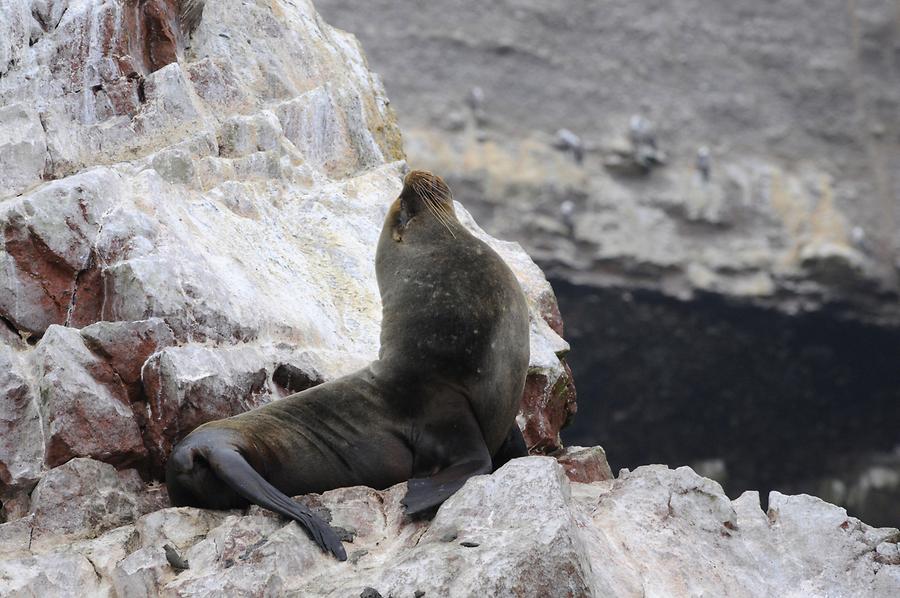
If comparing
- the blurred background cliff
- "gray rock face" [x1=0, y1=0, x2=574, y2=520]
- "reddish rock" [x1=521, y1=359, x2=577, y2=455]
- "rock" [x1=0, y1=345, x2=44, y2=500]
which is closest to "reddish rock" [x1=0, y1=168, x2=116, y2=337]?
"gray rock face" [x1=0, y1=0, x2=574, y2=520]

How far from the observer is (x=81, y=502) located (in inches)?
182

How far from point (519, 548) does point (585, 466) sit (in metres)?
2.17

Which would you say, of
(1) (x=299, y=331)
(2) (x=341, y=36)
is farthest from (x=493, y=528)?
(2) (x=341, y=36)

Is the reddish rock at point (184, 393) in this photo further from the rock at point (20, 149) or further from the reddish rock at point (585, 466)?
the reddish rock at point (585, 466)

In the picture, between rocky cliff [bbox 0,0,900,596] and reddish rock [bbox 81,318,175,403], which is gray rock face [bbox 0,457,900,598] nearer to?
rocky cliff [bbox 0,0,900,596]

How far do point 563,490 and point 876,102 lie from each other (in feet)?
87.8

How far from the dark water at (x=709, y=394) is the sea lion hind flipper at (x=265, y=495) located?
1876 centimetres

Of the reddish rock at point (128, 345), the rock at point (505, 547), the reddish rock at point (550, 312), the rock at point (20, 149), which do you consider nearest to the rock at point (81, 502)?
the reddish rock at point (128, 345)

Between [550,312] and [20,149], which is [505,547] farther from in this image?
[20,149]

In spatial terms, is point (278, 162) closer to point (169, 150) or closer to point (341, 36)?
point (169, 150)

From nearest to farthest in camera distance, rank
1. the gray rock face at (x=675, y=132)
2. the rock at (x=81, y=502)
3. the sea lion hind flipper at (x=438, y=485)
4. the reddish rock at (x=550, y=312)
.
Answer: the sea lion hind flipper at (x=438, y=485), the rock at (x=81, y=502), the reddish rock at (x=550, y=312), the gray rock face at (x=675, y=132)

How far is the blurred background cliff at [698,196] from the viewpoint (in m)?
23.3

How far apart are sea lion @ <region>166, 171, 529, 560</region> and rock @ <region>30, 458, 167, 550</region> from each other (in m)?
0.23

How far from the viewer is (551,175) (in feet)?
83.9
